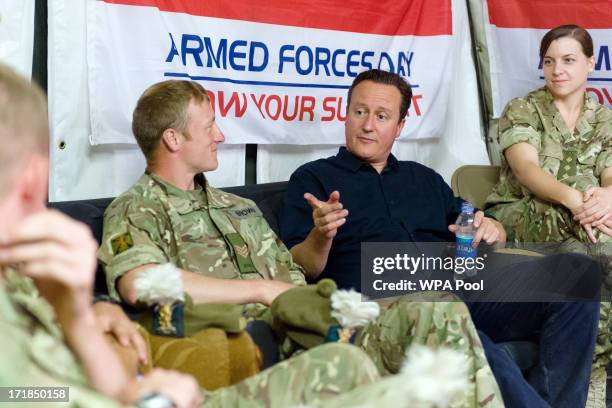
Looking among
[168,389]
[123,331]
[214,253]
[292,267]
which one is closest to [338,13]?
[292,267]

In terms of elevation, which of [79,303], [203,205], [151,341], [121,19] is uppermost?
[121,19]

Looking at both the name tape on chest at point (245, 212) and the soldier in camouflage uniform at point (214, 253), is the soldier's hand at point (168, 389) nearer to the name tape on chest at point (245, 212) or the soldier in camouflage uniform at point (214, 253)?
the soldier in camouflage uniform at point (214, 253)

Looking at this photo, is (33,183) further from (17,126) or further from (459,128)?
(459,128)

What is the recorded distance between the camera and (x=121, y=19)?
2824 millimetres

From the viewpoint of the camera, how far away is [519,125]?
11.1ft

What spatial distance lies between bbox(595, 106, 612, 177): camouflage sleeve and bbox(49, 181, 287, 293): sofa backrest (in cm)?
124

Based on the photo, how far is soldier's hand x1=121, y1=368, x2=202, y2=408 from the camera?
124 centimetres

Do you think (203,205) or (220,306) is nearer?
(220,306)

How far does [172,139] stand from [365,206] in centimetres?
80

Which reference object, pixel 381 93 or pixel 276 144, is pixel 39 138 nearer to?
pixel 381 93

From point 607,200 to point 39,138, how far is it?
2.48 meters

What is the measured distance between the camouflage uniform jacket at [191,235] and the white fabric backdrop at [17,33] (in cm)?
63

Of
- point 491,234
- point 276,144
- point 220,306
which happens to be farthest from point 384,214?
point 220,306

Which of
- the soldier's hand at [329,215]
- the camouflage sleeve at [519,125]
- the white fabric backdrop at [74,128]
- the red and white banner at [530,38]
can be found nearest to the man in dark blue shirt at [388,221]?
the soldier's hand at [329,215]
